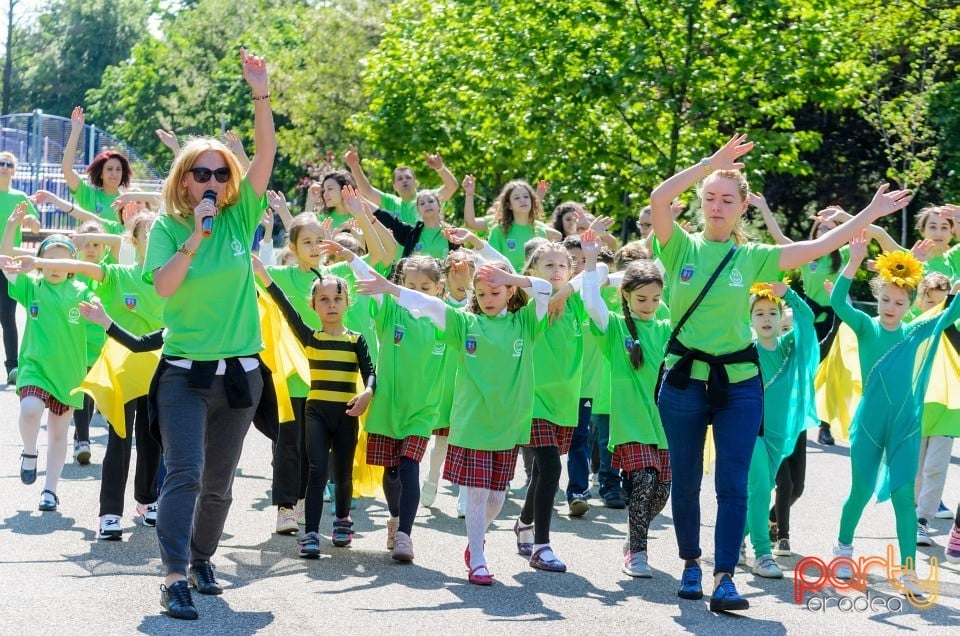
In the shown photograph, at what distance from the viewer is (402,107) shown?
24.9 metres

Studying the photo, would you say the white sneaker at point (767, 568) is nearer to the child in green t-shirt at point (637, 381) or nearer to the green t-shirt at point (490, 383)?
the child in green t-shirt at point (637, 381)

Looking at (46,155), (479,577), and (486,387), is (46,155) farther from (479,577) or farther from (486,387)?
(479,577)

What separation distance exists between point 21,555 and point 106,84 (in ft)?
212

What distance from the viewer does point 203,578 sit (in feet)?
21.9

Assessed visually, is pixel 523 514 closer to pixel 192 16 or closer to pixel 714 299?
pixel 714 299

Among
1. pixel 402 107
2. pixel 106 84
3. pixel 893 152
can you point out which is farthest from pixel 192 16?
pixel 893 152

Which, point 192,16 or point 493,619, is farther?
point 192,16

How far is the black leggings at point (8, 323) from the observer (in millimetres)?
14055

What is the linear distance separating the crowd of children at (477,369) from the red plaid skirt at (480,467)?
0.04 ft

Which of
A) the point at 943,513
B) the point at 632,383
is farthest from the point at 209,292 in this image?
the point at 943,513

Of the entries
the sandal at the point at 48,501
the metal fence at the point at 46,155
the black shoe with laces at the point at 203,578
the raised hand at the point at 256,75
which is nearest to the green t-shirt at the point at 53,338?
the sandal at the point at 48,501

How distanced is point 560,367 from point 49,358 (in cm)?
334

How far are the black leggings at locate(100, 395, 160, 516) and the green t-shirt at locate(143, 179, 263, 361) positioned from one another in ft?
5.16

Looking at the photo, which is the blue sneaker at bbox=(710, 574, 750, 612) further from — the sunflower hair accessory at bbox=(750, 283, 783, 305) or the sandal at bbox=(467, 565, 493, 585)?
the sunflower hair accessory at bbox=(750, 283, 783, 305)
